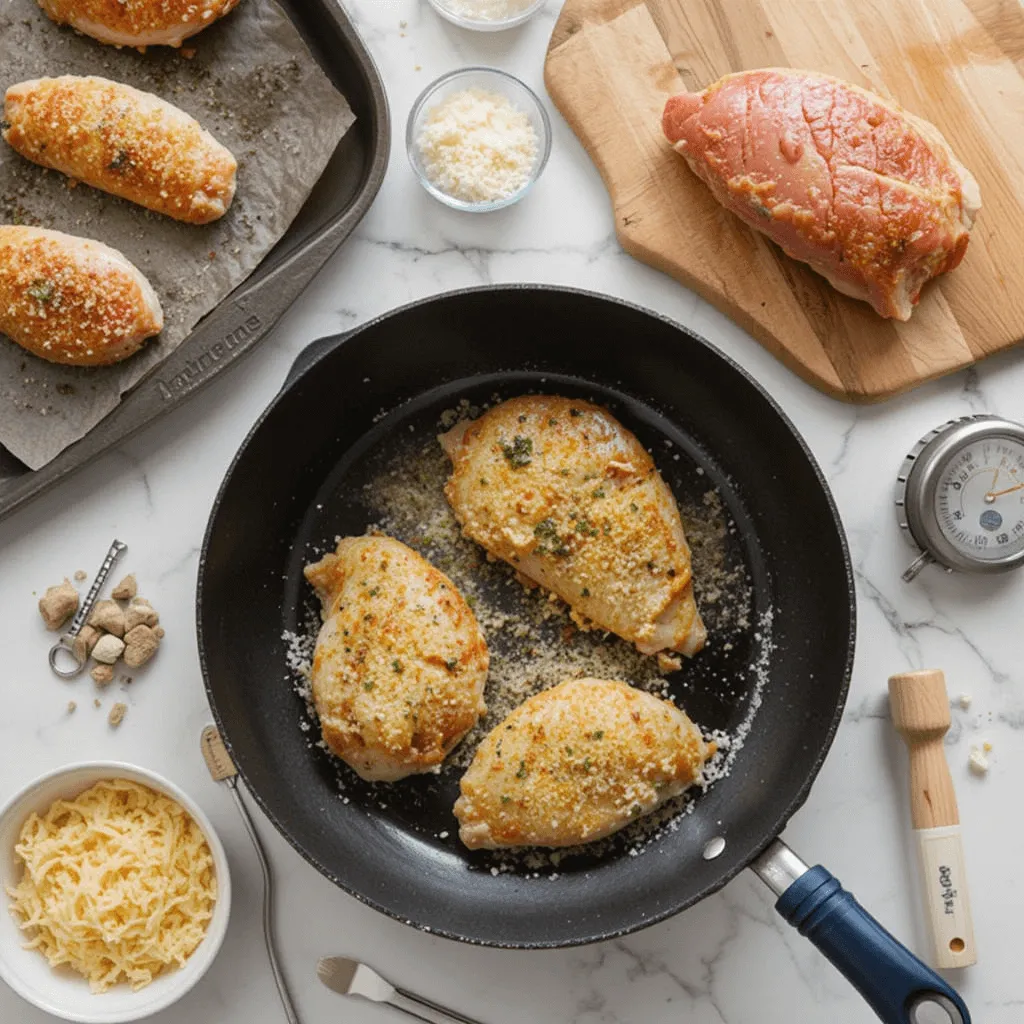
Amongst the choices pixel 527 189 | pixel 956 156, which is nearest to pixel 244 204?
pixel 527 189

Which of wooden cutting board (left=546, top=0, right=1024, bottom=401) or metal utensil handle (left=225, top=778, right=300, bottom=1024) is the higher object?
wooden cutting board (left=546, top=0, right=1024, bottom=401)

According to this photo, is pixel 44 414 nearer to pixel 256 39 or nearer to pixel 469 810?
pixel 256 39

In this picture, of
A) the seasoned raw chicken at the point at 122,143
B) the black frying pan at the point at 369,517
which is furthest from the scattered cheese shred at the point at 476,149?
the seasoned raw chicken at the point at 122,143

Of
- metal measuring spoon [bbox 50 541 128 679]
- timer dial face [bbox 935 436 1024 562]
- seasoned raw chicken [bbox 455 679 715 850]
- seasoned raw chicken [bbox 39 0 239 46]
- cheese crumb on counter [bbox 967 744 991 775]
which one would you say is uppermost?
seasoned raw chicken [bbox 39 0 239 46]

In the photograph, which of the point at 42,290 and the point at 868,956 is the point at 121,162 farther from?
the point at 868,956

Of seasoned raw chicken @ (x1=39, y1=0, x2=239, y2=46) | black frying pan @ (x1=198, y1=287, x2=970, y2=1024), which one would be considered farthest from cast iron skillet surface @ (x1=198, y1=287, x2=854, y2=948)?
seasoned raw chicken @ (x1=39, y1=0, x2=239, y2=46)

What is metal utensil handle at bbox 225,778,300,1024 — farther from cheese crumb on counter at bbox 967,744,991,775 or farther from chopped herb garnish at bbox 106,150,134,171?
cheese crumb on counter at bbox 967,744,991,775

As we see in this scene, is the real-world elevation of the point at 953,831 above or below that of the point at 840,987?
above

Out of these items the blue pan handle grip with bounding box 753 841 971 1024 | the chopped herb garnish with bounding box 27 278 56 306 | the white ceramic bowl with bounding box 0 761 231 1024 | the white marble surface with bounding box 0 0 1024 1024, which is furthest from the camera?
the white marble surface with bounding box 0 0 1024 1024
